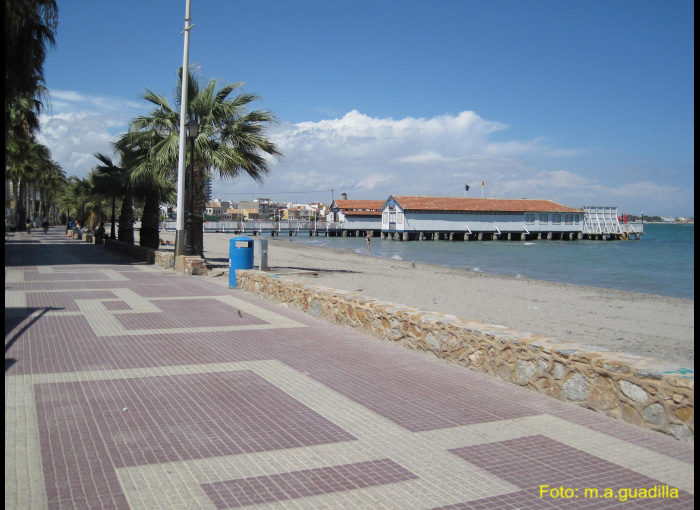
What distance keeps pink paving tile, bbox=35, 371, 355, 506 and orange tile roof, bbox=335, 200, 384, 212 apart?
309 ft

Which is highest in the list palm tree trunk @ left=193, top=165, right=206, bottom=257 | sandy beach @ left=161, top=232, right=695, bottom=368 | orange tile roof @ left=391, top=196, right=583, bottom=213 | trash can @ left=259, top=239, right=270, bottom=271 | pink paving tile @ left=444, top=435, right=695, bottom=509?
orange tile roof @ left=391, top=196, right=583, bottom=213

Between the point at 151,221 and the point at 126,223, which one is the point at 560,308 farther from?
the point at 126,223

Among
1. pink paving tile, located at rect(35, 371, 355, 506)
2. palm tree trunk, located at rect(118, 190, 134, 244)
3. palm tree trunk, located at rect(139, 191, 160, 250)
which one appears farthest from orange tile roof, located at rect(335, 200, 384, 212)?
pink paving tile, located at rect(35, 371, 355, 506)

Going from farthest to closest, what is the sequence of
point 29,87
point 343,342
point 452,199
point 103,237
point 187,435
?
point 452,199 → point 103,237 → point 29,87 → point 343,342 → point 187,435

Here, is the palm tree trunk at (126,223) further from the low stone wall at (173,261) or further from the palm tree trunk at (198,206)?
the palm tree trunk at (198,206)

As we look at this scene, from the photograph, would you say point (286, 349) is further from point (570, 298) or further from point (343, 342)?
point (570, 298)

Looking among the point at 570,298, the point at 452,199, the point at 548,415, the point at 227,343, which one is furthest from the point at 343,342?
the point at 452,199

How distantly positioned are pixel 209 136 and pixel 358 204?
280ft

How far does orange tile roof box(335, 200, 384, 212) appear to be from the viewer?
338ft

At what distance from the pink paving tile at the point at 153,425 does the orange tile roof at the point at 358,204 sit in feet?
309

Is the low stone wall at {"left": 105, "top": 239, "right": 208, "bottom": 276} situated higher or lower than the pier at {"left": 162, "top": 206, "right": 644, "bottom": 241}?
lower

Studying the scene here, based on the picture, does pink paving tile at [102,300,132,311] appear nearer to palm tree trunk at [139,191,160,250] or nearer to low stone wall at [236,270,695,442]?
low stone wall at [236,270,695,442]

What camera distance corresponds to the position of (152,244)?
2858 centimetres

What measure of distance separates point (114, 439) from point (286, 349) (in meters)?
3.60
